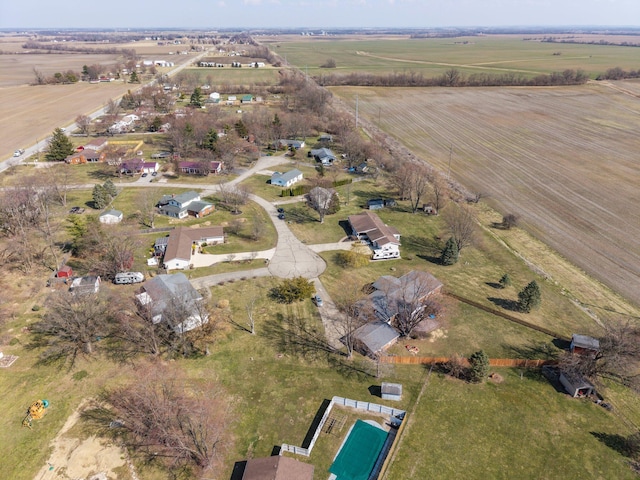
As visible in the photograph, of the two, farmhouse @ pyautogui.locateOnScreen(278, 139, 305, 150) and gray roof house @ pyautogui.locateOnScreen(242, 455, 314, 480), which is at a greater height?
gray roof house @ pyautogui.locateOnScreen(242, 455, 314, 480)

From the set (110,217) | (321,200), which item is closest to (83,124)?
(110,217)

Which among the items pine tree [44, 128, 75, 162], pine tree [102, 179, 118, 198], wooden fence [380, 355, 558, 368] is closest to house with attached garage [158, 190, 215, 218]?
pine tree [102, 179, 118, 198]

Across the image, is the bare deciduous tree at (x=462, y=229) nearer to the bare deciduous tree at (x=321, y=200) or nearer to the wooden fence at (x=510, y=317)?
the wooden fence at (x=510, y=317)

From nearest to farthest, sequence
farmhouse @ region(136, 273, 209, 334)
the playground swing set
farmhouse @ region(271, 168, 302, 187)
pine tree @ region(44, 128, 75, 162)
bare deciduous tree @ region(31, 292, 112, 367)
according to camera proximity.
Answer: the playground swing set < bare deciduous tree @ region(31, 292, 112, 367) < farmhouse @ region(136, 273, 209, 334) < farmhouse @ region(271, 168, 302, 187) < pine tree @ region(44, 128, 75, 162)

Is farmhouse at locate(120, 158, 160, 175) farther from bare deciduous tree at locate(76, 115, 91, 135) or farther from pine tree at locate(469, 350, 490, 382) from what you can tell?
pine tree at locate(469, 350, 490, 382)

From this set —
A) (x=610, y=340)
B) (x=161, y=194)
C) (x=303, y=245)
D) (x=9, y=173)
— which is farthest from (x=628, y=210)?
(x=9, y=173)

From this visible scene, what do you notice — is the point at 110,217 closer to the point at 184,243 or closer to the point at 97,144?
the point at 184,243

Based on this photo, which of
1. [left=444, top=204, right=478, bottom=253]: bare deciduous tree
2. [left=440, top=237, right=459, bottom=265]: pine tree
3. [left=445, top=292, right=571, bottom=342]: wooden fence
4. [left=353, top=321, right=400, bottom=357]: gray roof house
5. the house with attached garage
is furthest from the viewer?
the house with attached garage

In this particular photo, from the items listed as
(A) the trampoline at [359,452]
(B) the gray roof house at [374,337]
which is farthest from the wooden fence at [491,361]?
(A) the trampoline at [359,452]
